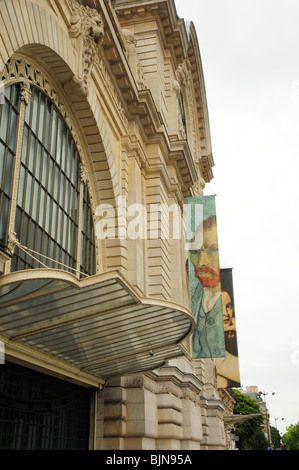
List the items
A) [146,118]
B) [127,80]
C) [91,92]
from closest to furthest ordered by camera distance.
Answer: [91,92] < [127,80] < [146,118]

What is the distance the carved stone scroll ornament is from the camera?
48.2ft

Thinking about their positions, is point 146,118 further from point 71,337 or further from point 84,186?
point 71,337

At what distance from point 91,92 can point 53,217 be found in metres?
4.88

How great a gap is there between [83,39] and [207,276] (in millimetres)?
11026

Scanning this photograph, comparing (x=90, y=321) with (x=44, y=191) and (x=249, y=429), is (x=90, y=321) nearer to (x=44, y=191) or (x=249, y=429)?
(x=44, y=191)

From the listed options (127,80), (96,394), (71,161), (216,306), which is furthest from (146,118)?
(96,394)

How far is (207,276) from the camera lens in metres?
21.8

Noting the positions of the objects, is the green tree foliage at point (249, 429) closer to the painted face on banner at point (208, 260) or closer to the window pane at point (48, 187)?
the painted face on banner at point (208, 260)

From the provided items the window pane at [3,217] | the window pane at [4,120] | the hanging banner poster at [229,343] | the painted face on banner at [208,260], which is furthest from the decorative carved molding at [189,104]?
the window pane at [3,217]

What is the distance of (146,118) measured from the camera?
20.1 metres

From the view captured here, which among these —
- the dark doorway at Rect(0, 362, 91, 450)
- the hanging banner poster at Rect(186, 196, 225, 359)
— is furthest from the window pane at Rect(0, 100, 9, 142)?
the hanging banner poster at Rect(186, 196, 225, 359)

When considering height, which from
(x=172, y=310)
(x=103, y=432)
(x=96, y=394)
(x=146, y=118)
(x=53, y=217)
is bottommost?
(x=103, y=432)

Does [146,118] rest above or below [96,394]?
above

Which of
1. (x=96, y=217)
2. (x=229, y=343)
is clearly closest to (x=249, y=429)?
(x=229, y=343)
